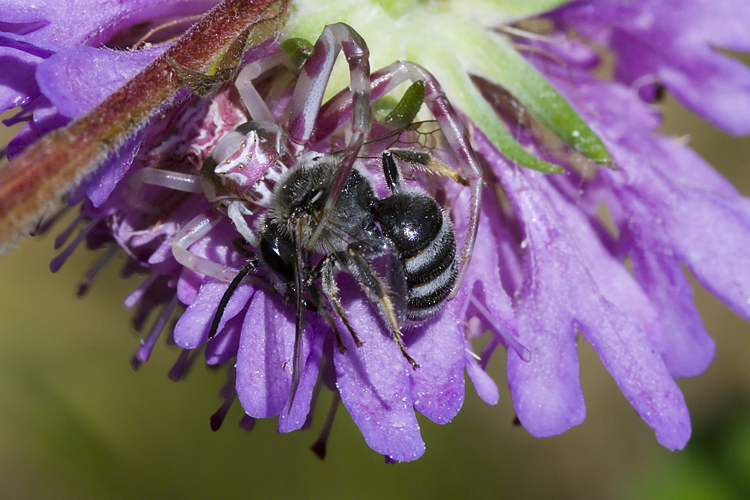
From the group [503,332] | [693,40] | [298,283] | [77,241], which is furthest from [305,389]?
[693,40]

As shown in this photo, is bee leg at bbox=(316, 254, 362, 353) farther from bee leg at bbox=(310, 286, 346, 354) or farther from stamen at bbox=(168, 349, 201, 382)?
stamen at bbox=(168, 349, 201, 382)

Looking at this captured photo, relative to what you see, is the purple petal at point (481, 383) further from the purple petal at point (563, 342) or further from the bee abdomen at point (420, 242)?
the bee abdomen at point (420, 242)

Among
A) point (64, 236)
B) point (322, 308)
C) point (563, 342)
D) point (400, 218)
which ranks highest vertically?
point (400, 218)

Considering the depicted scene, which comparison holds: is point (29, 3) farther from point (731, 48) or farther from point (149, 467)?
point (149, 467)

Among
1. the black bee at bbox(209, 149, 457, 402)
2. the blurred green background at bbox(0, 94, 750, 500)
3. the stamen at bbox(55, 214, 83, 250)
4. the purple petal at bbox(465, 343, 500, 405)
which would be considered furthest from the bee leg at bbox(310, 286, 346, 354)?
the blurred green background at bbox(0, 94, 750, 500)

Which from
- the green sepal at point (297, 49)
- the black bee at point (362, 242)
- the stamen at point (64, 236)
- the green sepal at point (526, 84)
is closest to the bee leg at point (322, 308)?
the black bee at point (362, 242)

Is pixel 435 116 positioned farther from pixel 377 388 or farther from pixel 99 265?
pixel 99 265
